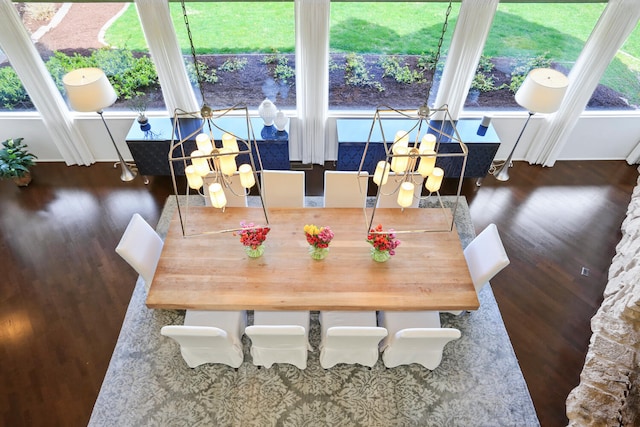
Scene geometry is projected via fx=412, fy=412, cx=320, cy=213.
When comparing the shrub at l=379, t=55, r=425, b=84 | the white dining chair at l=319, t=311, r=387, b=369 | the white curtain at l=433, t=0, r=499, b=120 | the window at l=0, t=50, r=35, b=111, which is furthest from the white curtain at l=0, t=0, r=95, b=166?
the white curtain at l=433, t=0, r=499, b=120

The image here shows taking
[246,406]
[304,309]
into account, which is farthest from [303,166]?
[246,406]

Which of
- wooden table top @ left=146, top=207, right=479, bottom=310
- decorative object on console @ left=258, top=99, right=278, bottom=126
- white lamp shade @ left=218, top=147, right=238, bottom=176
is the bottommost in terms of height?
wooden table top @ left=146, top=207, right=479, bottom=310

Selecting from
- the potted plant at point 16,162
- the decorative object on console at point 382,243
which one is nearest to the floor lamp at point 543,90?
the decorative object on console at point 382,243

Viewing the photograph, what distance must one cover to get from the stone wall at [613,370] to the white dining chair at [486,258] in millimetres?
960

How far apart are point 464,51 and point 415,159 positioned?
2.23 meters

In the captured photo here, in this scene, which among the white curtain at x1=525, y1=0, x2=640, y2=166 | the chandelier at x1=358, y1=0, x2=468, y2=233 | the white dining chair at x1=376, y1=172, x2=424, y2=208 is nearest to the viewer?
the chandelier at x1=358, y1=0, x2=468, y2=233

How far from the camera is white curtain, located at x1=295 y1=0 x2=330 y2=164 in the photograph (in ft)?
13.6

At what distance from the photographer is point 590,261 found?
4.47 m

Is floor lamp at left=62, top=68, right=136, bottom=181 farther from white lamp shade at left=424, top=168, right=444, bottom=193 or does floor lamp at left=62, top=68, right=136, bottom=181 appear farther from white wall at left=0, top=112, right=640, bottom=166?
white lamp shade at left=424, top=168, right=444, bottom=193

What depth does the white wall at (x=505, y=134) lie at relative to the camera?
515 cm

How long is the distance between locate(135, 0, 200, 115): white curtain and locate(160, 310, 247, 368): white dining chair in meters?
2.63

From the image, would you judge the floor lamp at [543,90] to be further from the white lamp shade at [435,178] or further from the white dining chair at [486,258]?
the white lamp shade at [435,178]

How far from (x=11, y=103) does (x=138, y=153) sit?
1.74 m

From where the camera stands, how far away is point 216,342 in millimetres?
3090
